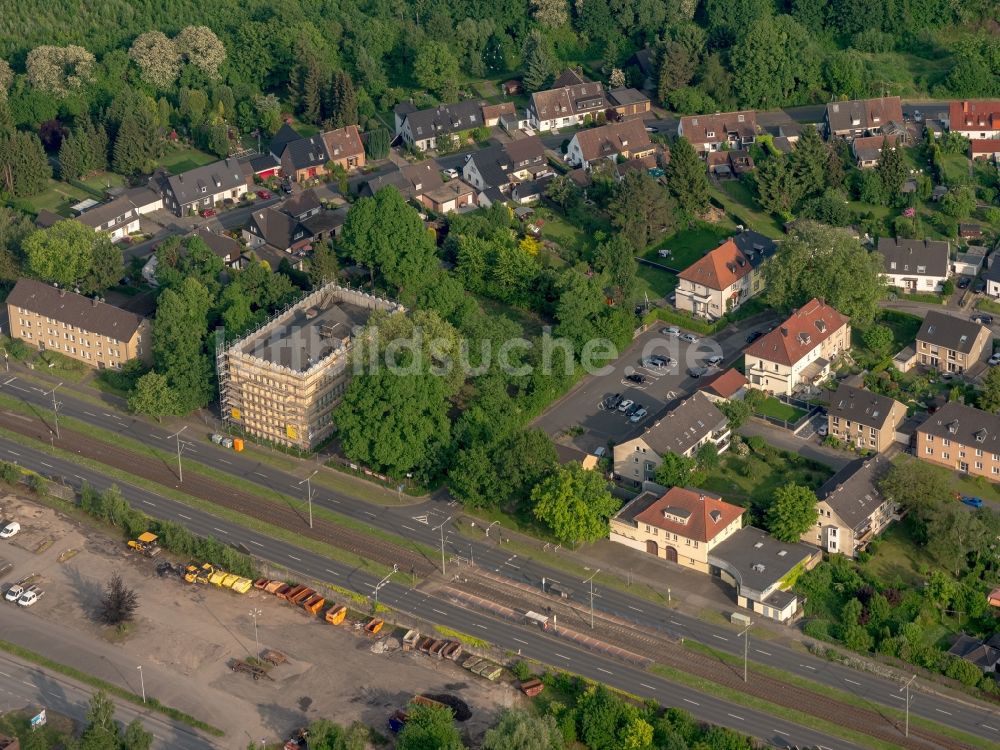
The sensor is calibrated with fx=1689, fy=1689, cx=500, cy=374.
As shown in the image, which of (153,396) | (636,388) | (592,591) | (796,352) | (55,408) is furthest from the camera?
(55,408)

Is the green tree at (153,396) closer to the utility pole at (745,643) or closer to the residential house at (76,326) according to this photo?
the residential house at (76,326)

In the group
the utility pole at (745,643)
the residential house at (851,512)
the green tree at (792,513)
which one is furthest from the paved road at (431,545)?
the residential house at (851,512)

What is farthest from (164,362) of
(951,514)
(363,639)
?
(951,514)

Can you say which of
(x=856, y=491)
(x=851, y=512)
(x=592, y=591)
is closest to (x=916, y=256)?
(x=856, y=491)

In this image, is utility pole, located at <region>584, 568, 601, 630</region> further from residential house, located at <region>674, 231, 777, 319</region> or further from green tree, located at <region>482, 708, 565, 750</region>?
residential house, located at <region>674, 231, 777, 319</region>

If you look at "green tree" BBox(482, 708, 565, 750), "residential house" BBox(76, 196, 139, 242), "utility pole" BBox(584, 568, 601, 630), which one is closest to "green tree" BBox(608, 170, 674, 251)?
"utility pole" BBox(584, 568, 601, 630)

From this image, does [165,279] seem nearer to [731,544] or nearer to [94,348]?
[94,348]

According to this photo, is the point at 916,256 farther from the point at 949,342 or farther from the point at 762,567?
the point at 762,567
